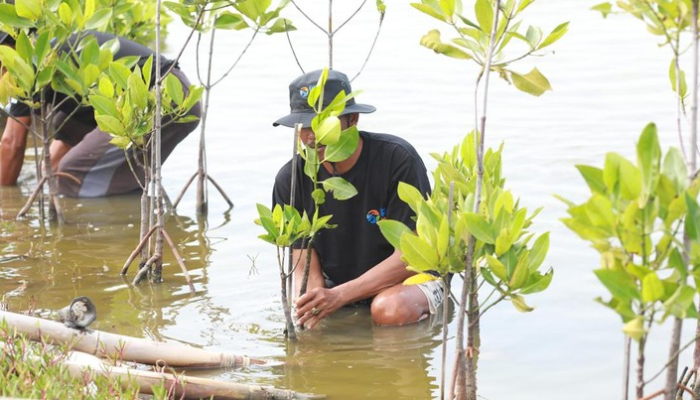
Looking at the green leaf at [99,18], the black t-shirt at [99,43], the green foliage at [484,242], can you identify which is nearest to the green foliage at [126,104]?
the green leaf at [99,18]

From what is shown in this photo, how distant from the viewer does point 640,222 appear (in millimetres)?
2758

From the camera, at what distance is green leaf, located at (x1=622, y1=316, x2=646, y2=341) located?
2689 millimetres

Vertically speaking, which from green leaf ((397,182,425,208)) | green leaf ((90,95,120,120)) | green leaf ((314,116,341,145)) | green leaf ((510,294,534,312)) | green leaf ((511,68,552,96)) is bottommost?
green leaf ((510,294,534,312))

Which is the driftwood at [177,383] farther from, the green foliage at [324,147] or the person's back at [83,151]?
the person's back at [83,151]

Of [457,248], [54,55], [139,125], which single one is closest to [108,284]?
[139,125]

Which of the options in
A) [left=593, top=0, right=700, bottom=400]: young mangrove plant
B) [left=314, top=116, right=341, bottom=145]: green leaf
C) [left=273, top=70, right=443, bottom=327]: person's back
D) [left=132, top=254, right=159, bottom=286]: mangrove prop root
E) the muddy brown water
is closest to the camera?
[left=593, top=0, right=700, bottom=400]: young mangrove plant

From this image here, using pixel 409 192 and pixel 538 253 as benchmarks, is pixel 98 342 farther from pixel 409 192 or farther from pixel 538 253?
pixel 538 253

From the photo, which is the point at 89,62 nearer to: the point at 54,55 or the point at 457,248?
the point at 54,55

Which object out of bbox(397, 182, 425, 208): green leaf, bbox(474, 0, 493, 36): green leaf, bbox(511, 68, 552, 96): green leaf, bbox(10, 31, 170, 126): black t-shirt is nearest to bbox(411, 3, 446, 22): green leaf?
bbox(474, 0, 493, 36): green leaf

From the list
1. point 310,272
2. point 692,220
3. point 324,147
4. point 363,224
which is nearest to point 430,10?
point 324,147

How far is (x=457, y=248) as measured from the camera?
3.42 m

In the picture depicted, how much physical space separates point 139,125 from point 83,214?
220 cm

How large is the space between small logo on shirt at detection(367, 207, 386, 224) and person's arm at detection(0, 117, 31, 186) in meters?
3.06

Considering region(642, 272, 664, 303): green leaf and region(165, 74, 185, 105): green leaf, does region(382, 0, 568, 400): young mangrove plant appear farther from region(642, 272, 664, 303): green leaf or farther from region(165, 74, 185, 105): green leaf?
region(165, 74, 185, 105): green leaf
